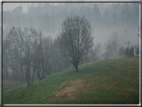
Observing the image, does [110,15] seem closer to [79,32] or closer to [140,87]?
[79,32]

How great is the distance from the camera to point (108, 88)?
894 centimetres

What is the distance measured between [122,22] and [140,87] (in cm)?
2467

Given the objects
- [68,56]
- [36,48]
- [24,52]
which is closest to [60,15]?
[36,48]

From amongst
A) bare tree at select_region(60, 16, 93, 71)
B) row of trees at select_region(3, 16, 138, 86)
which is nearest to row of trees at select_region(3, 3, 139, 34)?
row of trees at select_region(3, 16, 138, 86)

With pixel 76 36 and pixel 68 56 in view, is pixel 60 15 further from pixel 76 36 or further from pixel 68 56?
pixel 68 56

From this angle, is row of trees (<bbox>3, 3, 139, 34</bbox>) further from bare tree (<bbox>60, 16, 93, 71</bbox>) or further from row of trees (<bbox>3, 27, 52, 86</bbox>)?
bare tree (<bbox>60, 16, 93, 71</bbox>)

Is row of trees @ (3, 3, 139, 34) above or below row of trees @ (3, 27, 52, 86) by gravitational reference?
above

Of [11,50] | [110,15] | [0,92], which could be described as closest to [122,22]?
[110,15]

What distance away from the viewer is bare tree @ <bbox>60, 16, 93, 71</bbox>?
573 inches

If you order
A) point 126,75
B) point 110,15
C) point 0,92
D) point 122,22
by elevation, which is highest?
point 110,15

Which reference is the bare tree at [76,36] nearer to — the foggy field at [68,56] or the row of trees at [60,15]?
the foggy field at [68,56]

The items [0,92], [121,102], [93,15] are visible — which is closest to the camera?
[121,102]

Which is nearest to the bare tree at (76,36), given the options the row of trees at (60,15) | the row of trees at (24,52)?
the row of trees at (60,15)

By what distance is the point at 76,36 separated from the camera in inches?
580
